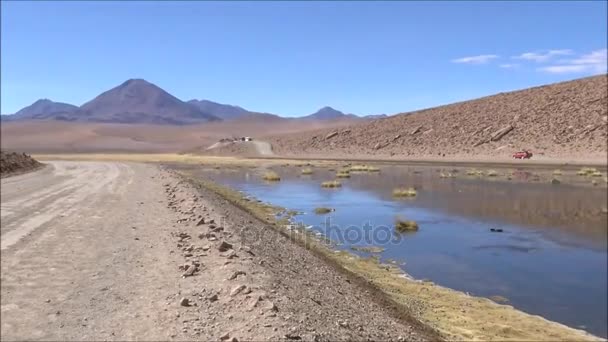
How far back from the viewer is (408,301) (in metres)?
10.9

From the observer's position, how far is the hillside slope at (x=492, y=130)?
72.4 m

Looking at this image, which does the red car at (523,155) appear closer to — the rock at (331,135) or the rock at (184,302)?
the rock at (331,135)

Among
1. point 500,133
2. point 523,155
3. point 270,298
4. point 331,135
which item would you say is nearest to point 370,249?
point 270,298

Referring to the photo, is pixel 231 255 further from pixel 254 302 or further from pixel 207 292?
pixel 254 302

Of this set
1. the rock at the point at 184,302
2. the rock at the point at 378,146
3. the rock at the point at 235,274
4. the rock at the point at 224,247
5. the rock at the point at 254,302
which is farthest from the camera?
the rock at the point at 378,146

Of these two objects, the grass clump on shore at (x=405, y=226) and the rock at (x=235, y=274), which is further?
the grass clump on shore at (x=405, y=226)

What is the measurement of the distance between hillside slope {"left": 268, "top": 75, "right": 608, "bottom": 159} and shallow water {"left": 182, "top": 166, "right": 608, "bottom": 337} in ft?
119

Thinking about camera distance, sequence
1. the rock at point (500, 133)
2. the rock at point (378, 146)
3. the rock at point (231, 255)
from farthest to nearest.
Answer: the rock at point (378, 146), the rock at point (500, 133), the rock at point (231, 255)

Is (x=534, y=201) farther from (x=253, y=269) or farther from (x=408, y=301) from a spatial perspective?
(x=253, y=269)

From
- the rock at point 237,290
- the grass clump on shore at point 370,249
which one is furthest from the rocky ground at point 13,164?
the rock at point 237,290

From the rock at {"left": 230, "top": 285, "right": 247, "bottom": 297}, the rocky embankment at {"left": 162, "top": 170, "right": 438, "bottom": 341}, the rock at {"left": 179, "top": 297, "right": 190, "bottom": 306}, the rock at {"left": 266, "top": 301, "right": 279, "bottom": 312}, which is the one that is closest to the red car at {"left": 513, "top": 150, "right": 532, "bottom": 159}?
the rocky embankment at {"left": 162, "top": 170, "right": 438, "bottom": 341}

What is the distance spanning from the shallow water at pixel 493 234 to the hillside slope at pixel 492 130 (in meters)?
36.1

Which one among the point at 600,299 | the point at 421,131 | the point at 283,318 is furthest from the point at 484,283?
the point at 421,131

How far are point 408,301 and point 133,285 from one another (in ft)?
→ 18.3
